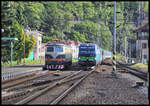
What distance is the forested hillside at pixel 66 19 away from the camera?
46.4 m

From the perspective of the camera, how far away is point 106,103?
8312mm

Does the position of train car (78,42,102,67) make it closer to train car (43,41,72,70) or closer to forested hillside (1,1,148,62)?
train car (43,41,72,70)

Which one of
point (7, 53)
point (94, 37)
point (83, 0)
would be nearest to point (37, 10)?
point (83, 0)

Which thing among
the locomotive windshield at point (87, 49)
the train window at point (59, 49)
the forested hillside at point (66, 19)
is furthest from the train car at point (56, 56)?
the forested hillside at point (66, 19)

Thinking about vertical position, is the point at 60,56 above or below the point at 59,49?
below

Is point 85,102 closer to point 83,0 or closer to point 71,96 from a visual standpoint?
point 71,96

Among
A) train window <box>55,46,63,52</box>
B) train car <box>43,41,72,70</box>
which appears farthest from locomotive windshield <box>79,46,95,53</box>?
train window <box>55,46,63,52</box>

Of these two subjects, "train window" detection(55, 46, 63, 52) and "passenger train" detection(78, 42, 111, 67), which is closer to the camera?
"train window" detection(55, 46, 63, 52)

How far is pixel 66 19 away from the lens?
65688 mm

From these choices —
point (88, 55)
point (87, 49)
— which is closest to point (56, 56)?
point (88, 55)

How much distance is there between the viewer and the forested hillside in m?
46.4

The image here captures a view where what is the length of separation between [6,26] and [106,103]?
40.5 m

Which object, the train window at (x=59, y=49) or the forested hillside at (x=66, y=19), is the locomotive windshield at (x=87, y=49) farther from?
the forested hillside at (x=66, y=19)

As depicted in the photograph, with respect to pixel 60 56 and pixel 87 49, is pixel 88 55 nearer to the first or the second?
pixel 87 49
